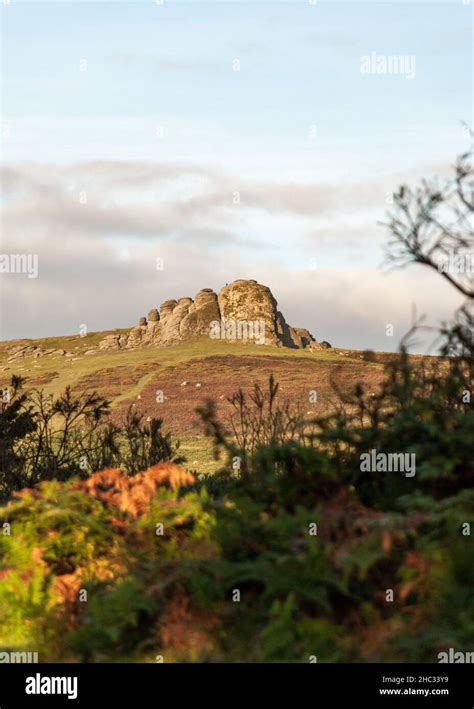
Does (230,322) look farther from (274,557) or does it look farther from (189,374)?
(274,557)

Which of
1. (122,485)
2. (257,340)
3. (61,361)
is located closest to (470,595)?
(122,485)

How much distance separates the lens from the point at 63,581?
260 inches

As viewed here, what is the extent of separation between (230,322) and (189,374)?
825 inches

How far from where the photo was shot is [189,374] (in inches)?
2048

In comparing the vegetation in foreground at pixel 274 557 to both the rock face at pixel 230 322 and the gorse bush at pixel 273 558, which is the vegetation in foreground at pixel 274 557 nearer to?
the gorse bush at pixel 273 558

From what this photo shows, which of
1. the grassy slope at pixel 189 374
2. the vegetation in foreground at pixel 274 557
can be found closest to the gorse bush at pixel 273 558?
the vegetation in foreground at pixel 274 557

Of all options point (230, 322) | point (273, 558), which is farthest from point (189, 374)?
point (273, 558)

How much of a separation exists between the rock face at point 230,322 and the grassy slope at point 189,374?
2.37 m

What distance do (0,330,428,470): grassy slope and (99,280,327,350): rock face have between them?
2.37 meters

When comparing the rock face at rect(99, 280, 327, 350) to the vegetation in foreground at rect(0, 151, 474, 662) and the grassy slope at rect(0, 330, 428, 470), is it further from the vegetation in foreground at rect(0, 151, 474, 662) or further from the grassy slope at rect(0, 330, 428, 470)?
the vegetation in foreground at rect(0, 151, 474, 662)

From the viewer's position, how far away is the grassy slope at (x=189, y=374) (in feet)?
135

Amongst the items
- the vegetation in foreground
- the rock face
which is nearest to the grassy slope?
the rock face

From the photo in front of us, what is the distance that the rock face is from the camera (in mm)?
70375

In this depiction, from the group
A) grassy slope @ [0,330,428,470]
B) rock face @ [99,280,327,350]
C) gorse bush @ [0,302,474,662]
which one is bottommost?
gorse bush @ [0,302,474,662]
